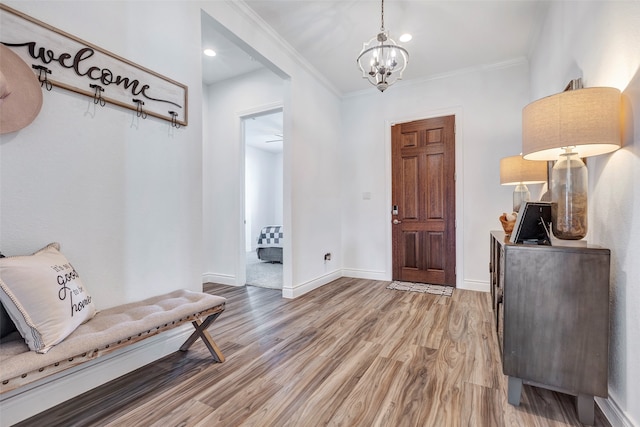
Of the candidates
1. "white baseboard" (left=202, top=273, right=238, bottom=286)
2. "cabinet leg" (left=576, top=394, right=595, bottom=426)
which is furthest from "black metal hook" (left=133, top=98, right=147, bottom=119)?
"cabinet leg" (left=576, top=394, right=595, bottom=426)

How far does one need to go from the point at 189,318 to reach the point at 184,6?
219cm

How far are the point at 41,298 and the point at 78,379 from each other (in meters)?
0.66

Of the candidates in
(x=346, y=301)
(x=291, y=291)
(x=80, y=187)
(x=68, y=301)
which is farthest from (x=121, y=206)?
(x=346, y=301)

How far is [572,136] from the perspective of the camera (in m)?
1.29

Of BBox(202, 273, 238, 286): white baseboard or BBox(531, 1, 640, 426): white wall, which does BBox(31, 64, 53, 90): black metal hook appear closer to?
BBox(531, 1, 640, 426): white wall

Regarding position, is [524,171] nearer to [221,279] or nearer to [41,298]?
[41,298]

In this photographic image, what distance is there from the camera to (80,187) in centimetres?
159

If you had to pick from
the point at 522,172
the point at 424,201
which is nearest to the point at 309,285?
the point at 424,201

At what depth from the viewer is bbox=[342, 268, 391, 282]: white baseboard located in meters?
4.23

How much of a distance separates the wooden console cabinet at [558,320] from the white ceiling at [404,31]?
7.61 feet

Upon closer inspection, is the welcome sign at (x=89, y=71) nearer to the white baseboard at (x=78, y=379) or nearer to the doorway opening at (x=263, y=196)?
the white baseboard at (x=78, y=379)

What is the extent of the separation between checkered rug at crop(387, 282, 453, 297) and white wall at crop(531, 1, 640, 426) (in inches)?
79.2

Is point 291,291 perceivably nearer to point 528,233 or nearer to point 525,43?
point 528,233

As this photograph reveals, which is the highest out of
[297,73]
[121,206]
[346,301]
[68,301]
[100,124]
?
[297,73]
